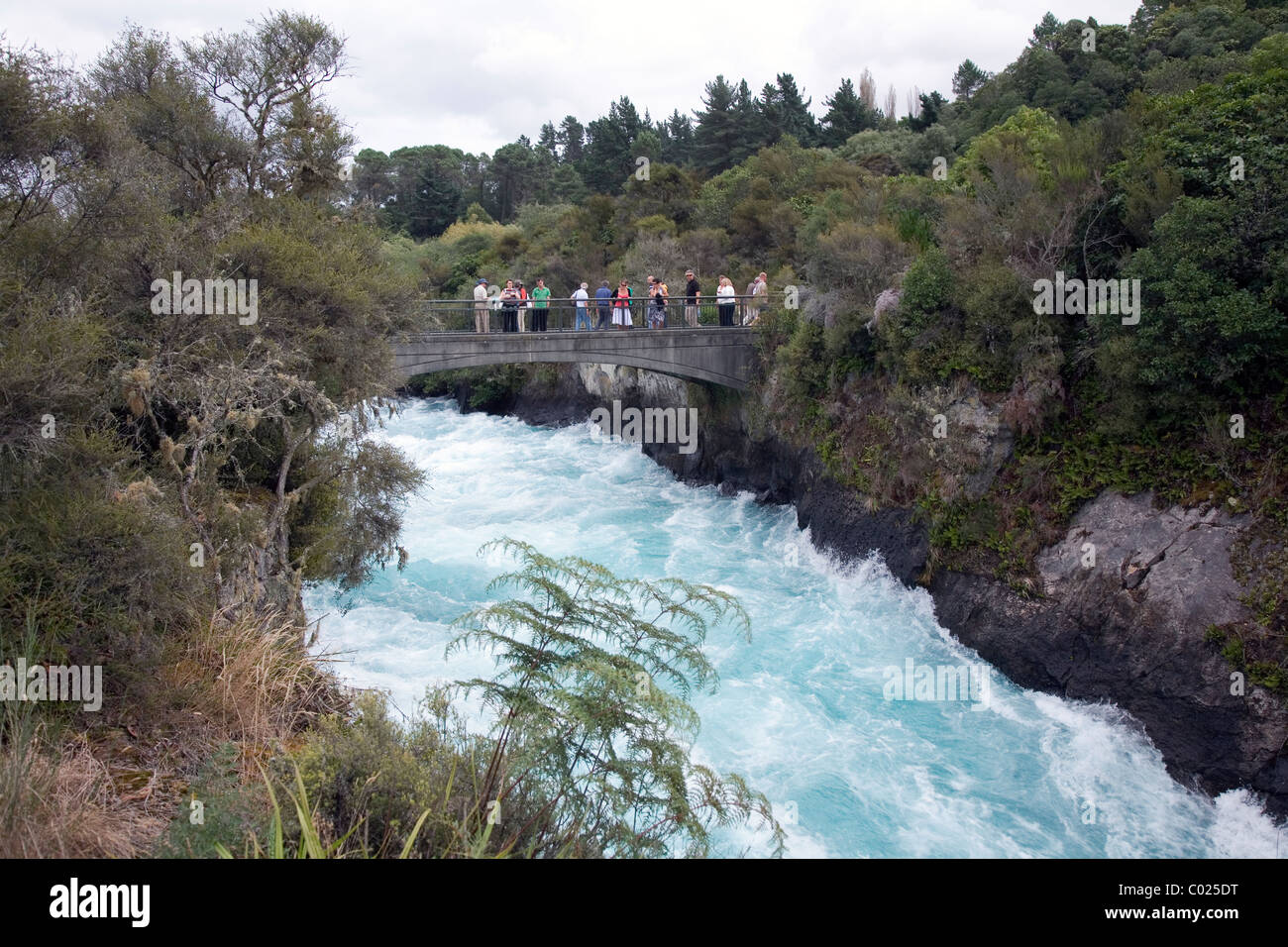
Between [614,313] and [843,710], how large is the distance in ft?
45.2

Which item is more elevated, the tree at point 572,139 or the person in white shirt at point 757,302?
the tree at point 572,139

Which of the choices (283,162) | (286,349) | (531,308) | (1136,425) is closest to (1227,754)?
(1136,425)

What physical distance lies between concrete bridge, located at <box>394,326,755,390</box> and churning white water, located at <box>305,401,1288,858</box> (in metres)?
4.41

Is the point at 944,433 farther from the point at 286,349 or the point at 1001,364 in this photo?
the point at 286,349

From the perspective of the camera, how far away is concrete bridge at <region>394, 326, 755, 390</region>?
2102 centimetres

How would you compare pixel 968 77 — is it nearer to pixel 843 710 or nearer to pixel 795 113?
pixel 795 113

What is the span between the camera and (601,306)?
24.7 metres

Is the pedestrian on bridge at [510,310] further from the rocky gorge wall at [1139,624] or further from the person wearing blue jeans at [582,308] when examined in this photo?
the rocky gorge wall at [1139,624]

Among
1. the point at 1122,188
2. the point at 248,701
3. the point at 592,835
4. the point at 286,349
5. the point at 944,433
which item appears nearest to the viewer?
the point at 592,835

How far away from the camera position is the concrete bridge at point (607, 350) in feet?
68.9

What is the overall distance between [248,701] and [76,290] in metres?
5.11

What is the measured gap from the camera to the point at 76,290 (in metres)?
9.20

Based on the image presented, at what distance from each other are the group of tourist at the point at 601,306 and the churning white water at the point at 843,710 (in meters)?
5.69

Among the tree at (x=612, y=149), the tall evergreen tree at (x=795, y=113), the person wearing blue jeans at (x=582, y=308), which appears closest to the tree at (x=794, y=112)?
the tall evergreen tree at (x=795, y=113)
